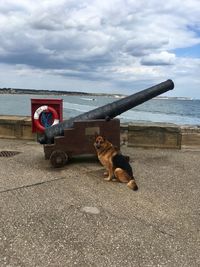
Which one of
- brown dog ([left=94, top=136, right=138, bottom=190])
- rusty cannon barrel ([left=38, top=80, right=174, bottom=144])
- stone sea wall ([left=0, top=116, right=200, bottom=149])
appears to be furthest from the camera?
stone sea wall ([left=0, top=116, right=200, bottom=149])

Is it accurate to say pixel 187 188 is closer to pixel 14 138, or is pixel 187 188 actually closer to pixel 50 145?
pixel 50 145

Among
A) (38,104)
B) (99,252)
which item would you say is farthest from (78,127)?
(99,252)

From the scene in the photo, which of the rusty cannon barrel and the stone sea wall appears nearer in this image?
the rusty cannon barrel

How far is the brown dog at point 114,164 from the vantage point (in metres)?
6.13

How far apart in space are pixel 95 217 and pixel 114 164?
5.36ft

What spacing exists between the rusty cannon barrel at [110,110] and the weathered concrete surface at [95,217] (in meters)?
0.58

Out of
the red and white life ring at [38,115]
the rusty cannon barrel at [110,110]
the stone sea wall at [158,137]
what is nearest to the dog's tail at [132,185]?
the rusty cannon barrel at [110,110]

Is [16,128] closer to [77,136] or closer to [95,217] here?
[77,136]

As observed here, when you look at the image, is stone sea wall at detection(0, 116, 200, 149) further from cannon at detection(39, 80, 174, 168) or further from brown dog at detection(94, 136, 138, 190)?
brown dog at detection(94, 136, 138, 190)

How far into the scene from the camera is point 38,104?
961 cm

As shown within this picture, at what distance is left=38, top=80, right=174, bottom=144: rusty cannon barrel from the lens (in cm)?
738

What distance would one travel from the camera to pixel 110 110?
7.52m

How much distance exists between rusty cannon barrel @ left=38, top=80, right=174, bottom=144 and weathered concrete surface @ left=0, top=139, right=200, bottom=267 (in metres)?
0.58

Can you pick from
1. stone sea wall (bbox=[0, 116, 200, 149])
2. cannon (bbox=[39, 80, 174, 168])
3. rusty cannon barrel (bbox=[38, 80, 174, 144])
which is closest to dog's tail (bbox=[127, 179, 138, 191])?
cannon (bbox=[39, 80, 174, 168])
